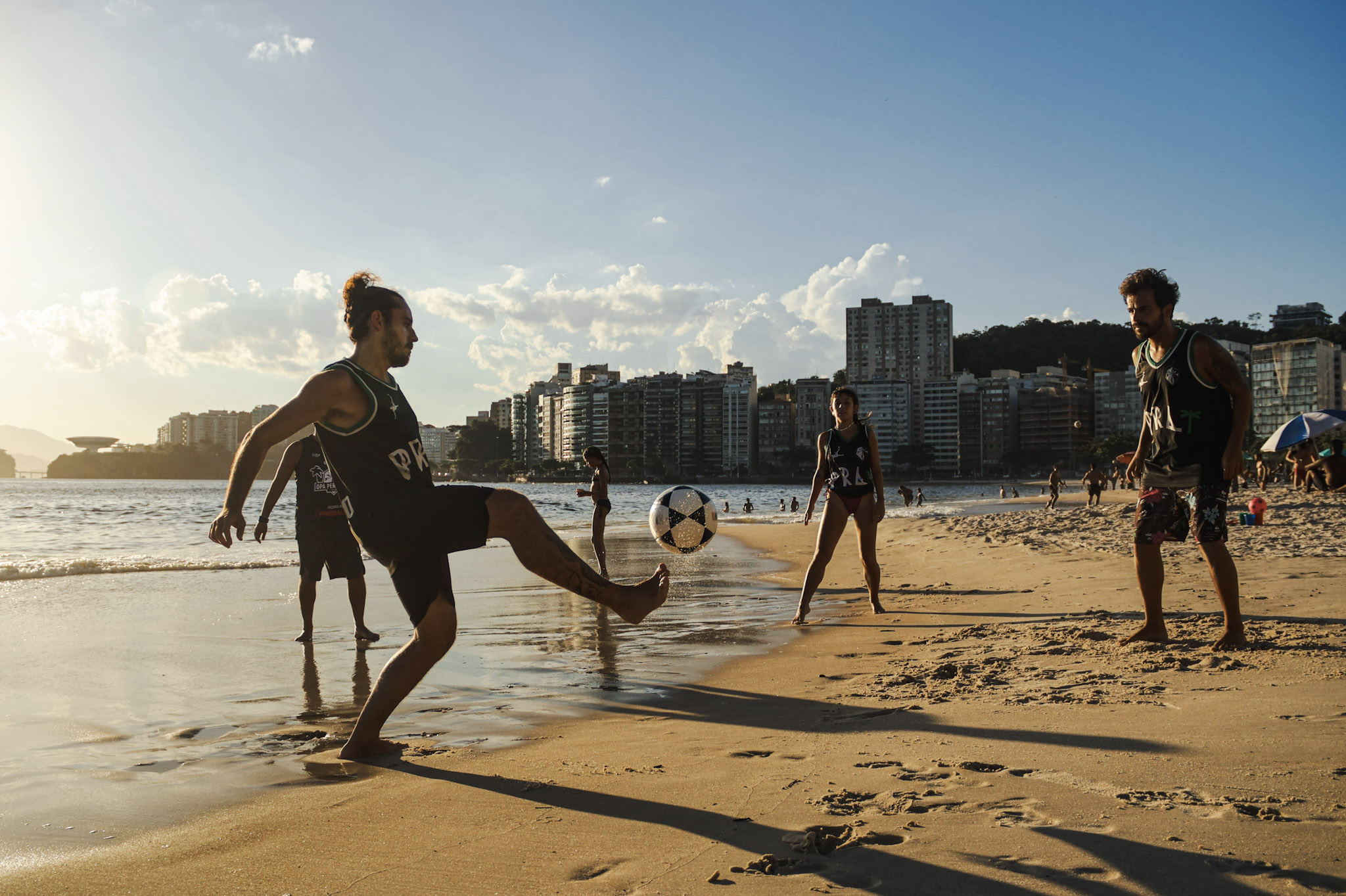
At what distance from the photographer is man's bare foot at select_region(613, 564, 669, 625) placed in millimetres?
3193

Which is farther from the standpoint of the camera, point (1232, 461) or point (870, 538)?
point (870, 538)

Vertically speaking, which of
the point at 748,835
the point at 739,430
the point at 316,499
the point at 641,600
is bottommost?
the point at 748,835

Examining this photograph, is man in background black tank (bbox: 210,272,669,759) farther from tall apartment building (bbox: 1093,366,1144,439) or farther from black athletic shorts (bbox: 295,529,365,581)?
tall apartment building (bbox: 1093,366,1144,439)

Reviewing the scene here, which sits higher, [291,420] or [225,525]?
[291,420]

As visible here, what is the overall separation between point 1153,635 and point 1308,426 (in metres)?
21.1

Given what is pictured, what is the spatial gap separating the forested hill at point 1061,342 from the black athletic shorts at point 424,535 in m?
157

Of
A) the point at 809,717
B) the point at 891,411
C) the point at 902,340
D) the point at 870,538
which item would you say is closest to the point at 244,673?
the point at 809,717

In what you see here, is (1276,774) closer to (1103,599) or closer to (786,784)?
(786,784)

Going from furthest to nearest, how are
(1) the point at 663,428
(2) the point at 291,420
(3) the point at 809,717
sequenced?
1. (1) the point at 663,428
2. (3) the point at 809,717
3. (2) the point at 291,420

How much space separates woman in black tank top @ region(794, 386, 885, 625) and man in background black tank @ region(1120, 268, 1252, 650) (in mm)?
2252

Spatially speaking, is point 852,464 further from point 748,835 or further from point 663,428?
point 663,428

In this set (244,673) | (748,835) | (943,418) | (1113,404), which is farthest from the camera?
(943,418)

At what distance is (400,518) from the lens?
3.03 meters

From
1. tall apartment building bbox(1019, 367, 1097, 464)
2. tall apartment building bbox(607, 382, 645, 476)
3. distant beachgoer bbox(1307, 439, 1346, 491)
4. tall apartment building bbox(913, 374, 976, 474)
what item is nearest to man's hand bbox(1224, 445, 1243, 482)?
distant beachgoer bbox(1307, 439, 1346, 491)
